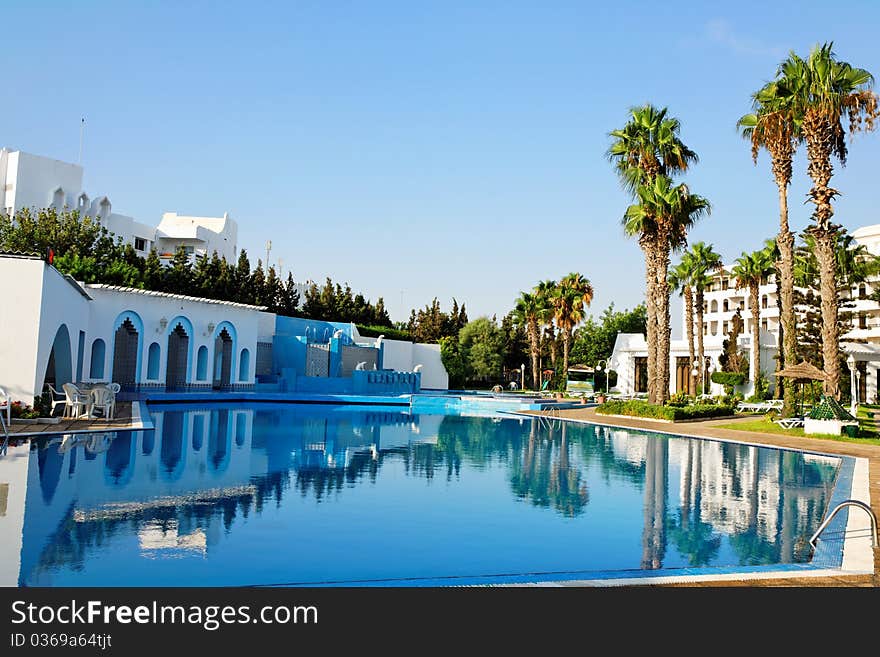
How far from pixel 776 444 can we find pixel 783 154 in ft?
33.7

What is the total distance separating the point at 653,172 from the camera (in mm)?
24531

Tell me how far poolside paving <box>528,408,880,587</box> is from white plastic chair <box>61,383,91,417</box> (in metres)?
14.5

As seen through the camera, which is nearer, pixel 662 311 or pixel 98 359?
pixel 662 311

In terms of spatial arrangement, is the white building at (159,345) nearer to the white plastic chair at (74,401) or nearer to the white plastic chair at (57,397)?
the white plastic chair at (57,397)

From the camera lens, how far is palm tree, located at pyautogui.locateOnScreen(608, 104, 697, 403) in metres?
24.0

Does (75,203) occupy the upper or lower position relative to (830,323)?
upper

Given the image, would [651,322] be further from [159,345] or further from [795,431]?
[159,345]

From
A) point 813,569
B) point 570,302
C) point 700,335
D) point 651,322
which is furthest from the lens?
point 570,302

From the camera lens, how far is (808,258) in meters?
35.1

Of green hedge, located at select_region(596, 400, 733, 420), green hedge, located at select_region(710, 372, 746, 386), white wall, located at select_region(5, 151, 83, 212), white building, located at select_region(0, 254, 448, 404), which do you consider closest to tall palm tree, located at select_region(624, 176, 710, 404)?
green hedge, located at select_region(596, 400, 733, 420)

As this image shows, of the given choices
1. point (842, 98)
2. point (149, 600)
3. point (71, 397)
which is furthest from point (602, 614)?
point (842, 98)

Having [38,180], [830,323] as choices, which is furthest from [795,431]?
[38,180]

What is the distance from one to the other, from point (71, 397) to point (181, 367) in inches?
541

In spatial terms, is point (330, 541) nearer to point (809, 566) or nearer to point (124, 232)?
point (809, 566)
